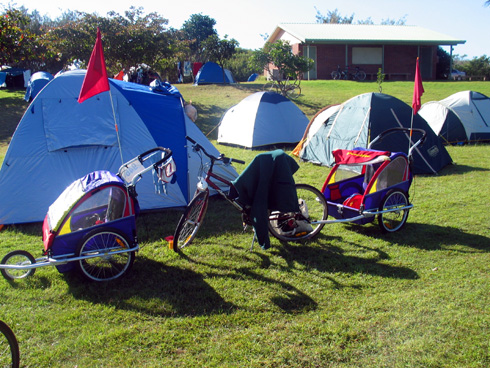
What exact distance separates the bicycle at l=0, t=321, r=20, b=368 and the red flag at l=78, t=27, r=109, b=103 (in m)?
2.85

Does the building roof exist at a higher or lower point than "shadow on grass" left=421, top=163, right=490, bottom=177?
higher

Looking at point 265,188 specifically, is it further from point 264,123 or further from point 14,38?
point 14,38

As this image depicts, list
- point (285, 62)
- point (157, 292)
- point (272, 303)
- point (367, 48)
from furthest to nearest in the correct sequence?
point (367, 48)
point (285, 62)
point (157, 292)
point (272, 303)

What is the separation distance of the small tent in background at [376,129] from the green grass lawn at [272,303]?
9.72 feet

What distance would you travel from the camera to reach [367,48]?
28.6 metres

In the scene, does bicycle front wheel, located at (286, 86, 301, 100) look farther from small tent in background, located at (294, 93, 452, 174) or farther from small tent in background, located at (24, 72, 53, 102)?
small tent in background, located at (24, 72, 53, 102)

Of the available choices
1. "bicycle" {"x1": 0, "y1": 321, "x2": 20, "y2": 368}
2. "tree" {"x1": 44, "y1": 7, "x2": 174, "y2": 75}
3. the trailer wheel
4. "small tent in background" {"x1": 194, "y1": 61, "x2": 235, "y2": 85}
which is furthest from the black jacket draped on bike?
"small tent in background" {"x1": 194, "y1": 61, "x2": 235, "y2": 85}

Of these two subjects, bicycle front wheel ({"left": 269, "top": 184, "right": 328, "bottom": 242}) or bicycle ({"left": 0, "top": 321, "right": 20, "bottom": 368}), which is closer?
bicycle ({"left": 0, "top": 321, "right": 20, "bottom": 368})

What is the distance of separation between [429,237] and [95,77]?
439 centimetres

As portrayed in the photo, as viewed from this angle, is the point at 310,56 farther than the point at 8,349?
Yes

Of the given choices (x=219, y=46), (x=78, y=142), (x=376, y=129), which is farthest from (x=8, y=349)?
(x=219, y=46)

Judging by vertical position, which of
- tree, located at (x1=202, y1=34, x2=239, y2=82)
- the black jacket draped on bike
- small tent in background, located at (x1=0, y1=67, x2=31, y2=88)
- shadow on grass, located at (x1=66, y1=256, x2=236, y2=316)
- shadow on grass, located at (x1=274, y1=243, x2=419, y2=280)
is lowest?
shadow on grass, located at (x1=274, y1=243, x2=419, y2=280)

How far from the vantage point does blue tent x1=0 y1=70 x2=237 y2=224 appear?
5.81m

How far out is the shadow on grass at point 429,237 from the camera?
196 inches
